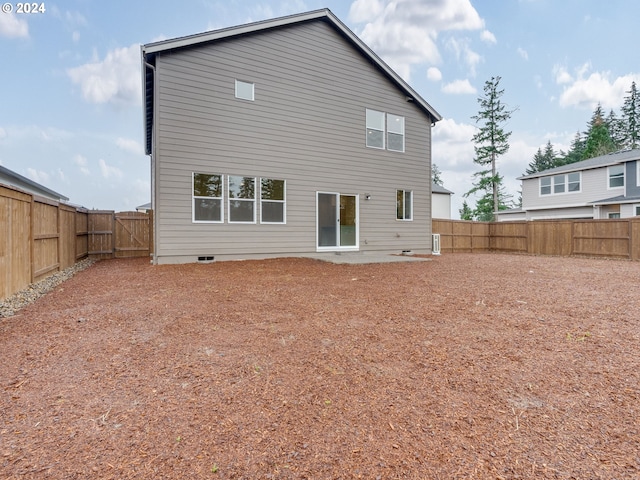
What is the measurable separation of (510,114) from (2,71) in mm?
31343

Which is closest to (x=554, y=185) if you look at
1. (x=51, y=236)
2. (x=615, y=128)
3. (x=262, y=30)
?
(x=262, y=30)

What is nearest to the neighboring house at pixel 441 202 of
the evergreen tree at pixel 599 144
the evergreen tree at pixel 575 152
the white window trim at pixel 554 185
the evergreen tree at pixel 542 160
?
the white window trim at pixel 554 185

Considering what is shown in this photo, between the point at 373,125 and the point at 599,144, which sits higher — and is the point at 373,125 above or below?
below

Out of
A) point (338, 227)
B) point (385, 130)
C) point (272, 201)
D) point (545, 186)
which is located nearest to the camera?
point (272, 201)

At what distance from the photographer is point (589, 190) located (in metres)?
20.2

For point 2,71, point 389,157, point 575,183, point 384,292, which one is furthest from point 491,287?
point 575,183

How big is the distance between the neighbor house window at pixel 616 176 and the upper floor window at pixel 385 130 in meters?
15.8

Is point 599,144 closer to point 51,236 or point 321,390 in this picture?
point 321,390

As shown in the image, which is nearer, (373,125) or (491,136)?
(373,125)

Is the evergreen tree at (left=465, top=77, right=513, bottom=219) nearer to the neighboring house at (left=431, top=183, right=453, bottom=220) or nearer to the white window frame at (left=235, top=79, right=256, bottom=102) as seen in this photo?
the neighboring house at (left=431, top=183, right=453, bottom=220)

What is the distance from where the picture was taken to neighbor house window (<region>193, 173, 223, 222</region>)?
8.83 m

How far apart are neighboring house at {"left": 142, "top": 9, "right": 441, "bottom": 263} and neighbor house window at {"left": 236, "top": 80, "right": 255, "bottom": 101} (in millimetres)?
30

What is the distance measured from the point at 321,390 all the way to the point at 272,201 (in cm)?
806

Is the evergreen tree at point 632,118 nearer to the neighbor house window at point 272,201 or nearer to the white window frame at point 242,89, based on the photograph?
the neighbor house window at point 272,201
